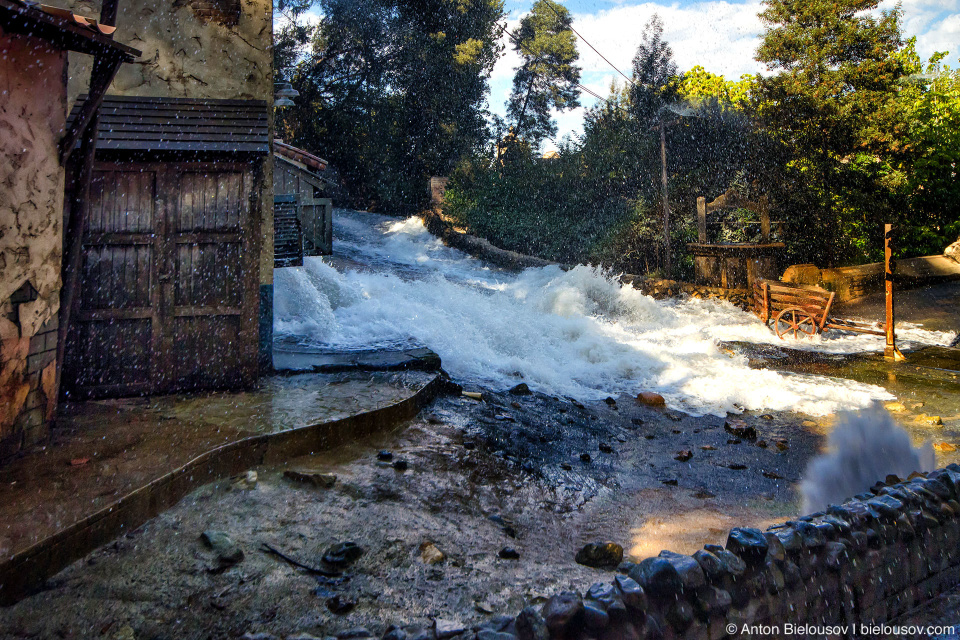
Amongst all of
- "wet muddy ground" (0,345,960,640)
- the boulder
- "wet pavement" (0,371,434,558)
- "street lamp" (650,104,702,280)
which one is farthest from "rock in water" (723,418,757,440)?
the boulder

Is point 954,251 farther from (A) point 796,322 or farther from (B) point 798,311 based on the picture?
(B) point 798,311

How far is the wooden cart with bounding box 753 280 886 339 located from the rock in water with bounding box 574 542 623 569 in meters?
9.07

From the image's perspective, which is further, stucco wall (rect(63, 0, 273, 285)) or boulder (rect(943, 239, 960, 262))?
boulder (rect(943, 239, 960, 262))

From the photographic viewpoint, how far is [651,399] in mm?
8500

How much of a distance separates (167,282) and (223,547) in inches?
131

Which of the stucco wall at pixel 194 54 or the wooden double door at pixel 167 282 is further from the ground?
the stucco wall at pixel 194 54

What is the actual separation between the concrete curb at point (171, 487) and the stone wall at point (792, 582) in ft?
8.03

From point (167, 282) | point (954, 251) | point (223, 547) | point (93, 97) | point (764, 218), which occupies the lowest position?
point (223, 547)

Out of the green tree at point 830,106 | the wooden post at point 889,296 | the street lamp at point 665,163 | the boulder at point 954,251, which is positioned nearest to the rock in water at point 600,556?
the wooden post at point 889,296

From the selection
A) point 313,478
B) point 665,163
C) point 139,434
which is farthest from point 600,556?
point 665,163

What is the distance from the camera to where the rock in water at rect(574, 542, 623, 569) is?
13.2ft

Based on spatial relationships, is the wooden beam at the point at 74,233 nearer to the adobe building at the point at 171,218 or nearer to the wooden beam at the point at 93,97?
the wooden beam at the point at 93,97

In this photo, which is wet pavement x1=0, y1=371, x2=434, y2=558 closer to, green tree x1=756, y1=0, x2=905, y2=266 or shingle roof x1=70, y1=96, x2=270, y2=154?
shingle roof x1=70, y1=96, x2=270, y2=154

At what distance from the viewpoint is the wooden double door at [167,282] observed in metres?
5.89
